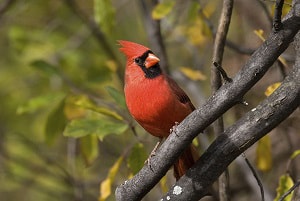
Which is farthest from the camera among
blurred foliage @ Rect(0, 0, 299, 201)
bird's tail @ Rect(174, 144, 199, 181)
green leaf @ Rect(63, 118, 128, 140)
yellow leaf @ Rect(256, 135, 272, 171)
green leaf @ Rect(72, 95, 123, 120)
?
blurred foliage @ Rect(0, 0, 299, 201)

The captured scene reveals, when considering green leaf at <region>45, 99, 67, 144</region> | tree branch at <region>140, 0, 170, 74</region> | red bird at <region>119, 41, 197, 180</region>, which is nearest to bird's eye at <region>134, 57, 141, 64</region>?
red bird at <region>119, 41, 197, 180</region>

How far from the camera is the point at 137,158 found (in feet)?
9.53

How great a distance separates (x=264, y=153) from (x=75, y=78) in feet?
5.64

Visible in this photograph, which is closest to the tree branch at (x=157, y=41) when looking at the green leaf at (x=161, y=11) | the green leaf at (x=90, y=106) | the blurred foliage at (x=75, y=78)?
the blurred foliage at (x=75, y=78)

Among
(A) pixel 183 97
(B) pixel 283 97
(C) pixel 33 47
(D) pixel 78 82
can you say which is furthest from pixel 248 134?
(C) pixel 33 47

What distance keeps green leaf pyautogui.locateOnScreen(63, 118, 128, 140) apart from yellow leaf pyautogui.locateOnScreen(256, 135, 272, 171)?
66cm

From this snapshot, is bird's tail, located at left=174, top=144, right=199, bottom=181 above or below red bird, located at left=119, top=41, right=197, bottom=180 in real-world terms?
below

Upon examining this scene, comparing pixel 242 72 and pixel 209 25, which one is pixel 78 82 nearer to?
pixel 209 25

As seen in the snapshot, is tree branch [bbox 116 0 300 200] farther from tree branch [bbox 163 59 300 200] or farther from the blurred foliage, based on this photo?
the blurred foliage

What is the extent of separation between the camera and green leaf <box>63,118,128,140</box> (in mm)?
2857

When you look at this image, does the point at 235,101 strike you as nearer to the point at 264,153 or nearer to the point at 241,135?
the point at 241,135

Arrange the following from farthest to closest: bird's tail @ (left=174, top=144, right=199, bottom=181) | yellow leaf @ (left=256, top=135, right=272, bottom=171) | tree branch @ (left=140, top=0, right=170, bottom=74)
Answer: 1. tree branch @ (left=140, top=0, right=170, bottom=74)
2. yellow leaf @ (left=256, top=135, right=272, bottom=171)
3. bird's tail @ (left=174, top=144, right=199, bottom=181)

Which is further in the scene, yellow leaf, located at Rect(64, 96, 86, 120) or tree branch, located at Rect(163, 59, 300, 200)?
yellow leaf, located at Rect(64, 96, 86, 120)

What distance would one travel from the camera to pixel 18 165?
15.7ft
